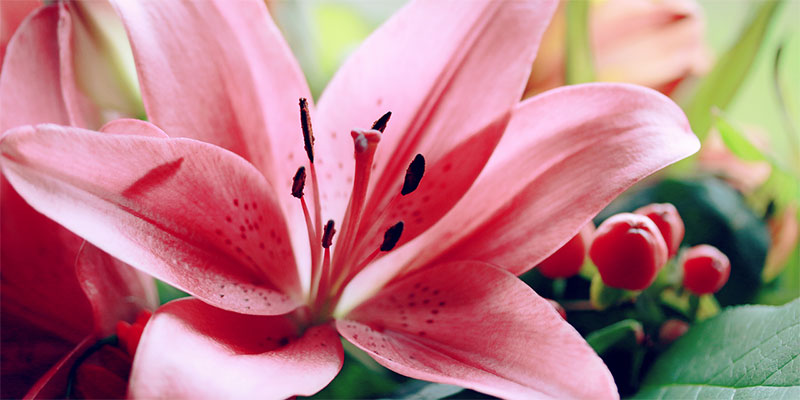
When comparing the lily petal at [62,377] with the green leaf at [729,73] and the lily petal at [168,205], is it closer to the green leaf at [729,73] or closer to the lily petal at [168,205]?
the lily petal at [168,205]

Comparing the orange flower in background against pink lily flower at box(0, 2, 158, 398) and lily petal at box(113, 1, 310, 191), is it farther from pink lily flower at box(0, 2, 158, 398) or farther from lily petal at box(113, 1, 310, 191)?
pink lily flower at box(0, 2, 158, 398)

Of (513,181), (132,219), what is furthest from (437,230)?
(132,219)

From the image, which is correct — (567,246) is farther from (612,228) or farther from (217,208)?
(217,208)

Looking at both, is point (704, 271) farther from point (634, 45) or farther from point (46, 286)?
point (46, 286)

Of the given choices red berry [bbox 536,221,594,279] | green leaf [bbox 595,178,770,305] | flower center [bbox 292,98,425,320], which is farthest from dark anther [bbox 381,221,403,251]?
green leaf [bbox 595,178,770,305]

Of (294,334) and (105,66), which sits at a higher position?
(105,66)

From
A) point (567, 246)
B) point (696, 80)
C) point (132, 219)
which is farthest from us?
point (696, 80)
